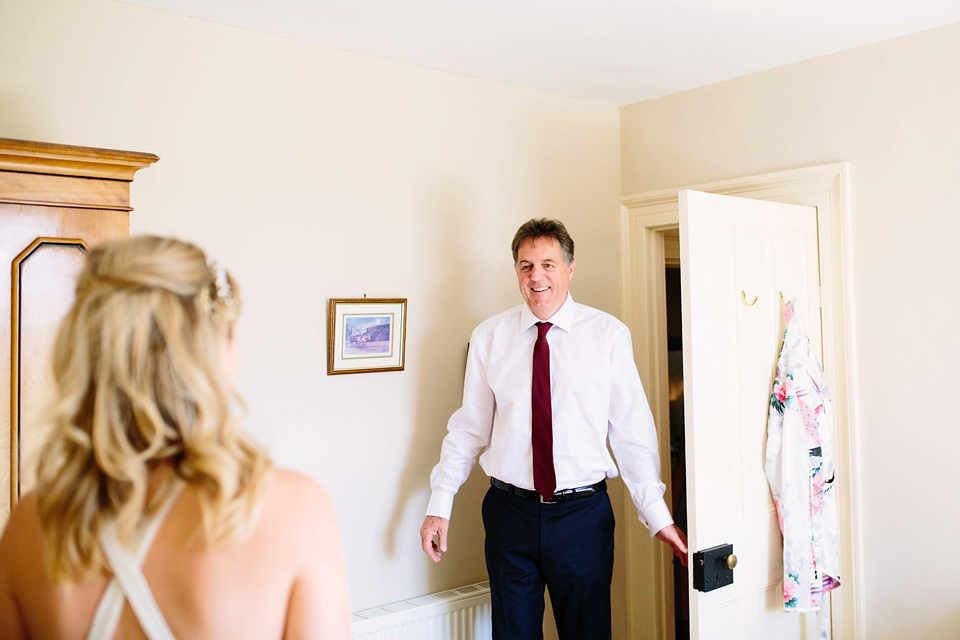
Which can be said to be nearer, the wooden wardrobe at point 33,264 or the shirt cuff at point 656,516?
the wooden wardrobe at point 33,264

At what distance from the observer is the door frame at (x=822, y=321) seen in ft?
8.19

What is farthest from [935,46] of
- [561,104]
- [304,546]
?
[304,546]

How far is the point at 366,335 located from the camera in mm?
2559

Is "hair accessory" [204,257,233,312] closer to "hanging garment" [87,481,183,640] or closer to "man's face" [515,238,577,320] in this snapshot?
"hanging garment" [87,481,183,640]

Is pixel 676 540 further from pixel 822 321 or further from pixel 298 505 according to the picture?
pixel 298 505

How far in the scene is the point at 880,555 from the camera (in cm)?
245

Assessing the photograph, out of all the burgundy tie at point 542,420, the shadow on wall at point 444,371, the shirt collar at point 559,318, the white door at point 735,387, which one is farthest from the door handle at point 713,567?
the shadow on wall at point 444,371

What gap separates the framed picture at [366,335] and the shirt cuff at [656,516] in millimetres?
983

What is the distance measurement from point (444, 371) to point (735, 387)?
3.46 feet

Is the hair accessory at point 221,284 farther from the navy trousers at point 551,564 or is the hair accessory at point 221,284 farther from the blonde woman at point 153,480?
the navy trousers at point 551,564

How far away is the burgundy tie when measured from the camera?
2.36m

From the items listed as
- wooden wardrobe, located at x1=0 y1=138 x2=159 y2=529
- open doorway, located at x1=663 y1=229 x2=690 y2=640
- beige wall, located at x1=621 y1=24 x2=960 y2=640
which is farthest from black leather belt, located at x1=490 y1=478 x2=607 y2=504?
wooden wardrobe, located at x1=0 y1=138 x2=159 y2=529

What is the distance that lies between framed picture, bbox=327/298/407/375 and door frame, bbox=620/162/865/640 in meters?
1.11

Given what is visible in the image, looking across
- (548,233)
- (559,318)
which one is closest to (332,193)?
(548,233)
